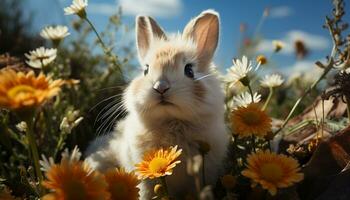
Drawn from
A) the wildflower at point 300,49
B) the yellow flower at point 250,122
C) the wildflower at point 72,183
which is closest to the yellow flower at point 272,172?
the yellow flower at point 250,122

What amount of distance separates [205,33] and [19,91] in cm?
200

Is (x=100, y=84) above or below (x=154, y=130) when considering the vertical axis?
above

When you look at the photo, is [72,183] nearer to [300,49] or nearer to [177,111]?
[177,111]

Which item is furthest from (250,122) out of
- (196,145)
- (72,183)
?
(72,183)

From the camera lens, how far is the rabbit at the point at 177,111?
115 inches

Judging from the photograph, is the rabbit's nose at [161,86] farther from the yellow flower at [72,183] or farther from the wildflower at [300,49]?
the wildflower at [300,49]

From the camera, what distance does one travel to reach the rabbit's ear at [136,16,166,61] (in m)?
3.84

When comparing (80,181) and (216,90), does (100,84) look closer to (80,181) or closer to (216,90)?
(216,90)

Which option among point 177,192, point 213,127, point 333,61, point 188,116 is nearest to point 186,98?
point 188,116

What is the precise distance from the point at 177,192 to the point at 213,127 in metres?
0.49

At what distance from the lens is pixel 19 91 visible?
71.9 inches

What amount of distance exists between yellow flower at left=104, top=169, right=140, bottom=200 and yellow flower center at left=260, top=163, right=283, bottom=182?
1.87 feet

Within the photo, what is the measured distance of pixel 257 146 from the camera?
3256mm

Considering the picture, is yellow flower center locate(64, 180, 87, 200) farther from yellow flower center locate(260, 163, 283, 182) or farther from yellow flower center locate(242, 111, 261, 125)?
yellow flower center locate(242, 111, 261, 125)
